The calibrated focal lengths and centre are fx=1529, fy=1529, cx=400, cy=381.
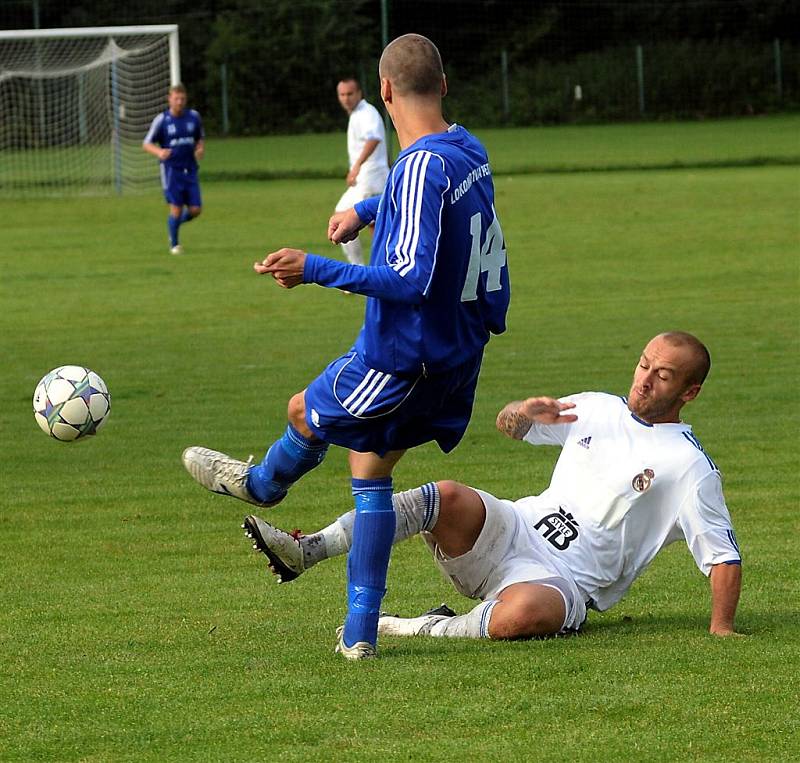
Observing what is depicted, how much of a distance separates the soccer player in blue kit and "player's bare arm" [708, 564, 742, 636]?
0.97 meters

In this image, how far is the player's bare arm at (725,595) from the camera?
4996mm

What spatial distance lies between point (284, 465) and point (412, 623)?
2.34 feet

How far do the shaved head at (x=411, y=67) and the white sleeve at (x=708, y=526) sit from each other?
1.59 meters

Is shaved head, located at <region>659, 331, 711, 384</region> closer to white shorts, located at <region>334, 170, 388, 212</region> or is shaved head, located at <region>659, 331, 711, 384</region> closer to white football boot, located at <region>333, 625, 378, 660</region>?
white football boot, located at <region>333, 625, 378, 660</region>

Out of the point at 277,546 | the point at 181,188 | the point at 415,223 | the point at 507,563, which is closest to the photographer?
the point at 415,223

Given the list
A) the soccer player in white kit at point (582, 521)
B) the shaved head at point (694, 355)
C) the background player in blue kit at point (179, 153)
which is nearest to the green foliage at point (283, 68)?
the background player in blue kit at point (179, 153)

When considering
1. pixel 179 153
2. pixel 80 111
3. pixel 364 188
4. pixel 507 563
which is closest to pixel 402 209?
pixel 507 563

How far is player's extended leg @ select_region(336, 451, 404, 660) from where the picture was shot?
4.82 metres

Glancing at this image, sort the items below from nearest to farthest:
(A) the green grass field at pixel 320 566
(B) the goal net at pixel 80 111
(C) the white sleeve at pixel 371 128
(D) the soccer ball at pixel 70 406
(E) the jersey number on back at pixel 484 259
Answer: (A) the green grass field at pixel 320 566 < (E) the jersey number on back at pixel 484 259 < (D) the soccer ball at pixel 70 406 < (C) the white sleeve at pixel 371 128 < (B) the goal net at pixel 80 111

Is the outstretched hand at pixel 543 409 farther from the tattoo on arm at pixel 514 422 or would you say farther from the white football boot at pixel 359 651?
the white football boot at pixel 359 651

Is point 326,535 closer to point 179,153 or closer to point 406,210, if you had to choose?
point 406,210

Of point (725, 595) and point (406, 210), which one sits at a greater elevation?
point (406, 210)

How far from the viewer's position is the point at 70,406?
6969 mm

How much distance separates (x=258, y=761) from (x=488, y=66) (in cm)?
4678
